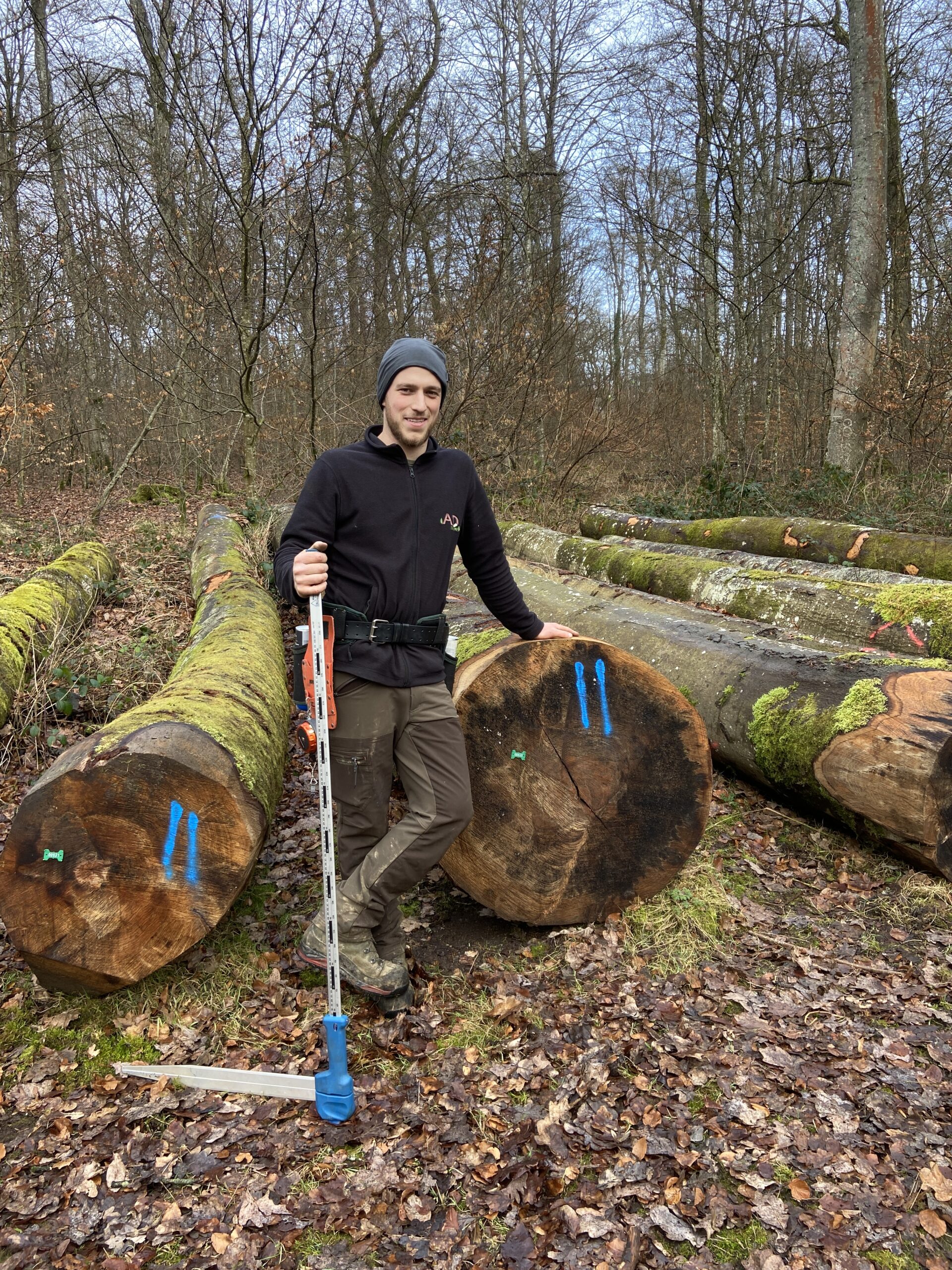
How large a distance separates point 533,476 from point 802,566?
617cm

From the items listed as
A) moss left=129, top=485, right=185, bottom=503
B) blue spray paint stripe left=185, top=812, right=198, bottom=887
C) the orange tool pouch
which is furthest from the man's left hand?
moss left=129, top=485, right=185, bottom=503

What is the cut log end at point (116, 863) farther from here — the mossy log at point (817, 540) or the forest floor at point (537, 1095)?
the mossy log at point (817, 540)

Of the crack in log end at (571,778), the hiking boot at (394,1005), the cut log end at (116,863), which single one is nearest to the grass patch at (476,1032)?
the hiking boot at (394,1005)

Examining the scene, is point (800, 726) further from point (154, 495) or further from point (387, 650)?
point (154, 495)

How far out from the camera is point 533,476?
1331 centimetres

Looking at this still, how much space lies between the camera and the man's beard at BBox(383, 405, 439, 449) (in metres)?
3.04

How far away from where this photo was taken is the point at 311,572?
2.78 m

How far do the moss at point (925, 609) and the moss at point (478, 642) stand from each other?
3.26 m

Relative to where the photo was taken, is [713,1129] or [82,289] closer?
[713,1129]

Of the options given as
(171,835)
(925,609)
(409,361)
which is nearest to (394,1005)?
(171,835)

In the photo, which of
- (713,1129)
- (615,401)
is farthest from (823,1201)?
(615,401)

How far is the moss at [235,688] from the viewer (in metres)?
3.23

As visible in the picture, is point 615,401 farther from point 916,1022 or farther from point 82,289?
point 916,1022

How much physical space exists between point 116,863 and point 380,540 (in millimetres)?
1593
